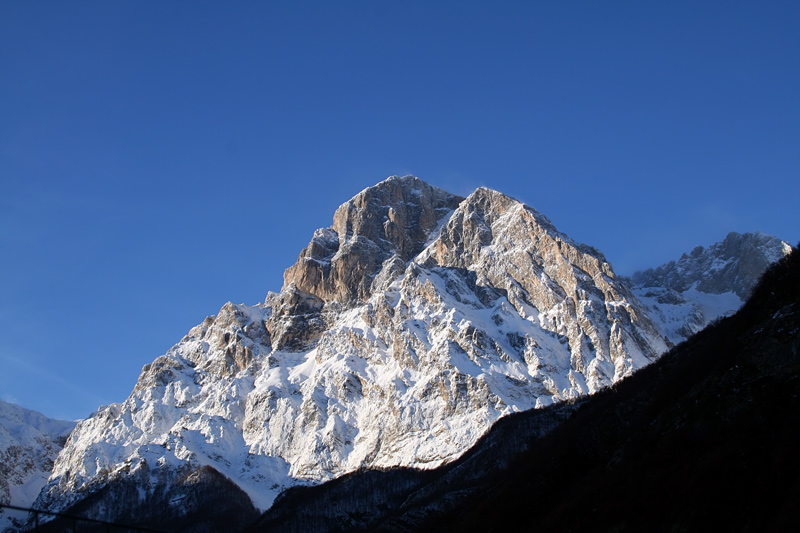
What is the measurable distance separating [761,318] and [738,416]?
39.4ft

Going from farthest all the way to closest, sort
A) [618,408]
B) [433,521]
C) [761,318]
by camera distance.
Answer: [433,521] → [618,408] → [761,318]

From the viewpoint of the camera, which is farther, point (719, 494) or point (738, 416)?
point (738, 416)

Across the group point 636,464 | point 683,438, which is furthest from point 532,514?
point 683,438

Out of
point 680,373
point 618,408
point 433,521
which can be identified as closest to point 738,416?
point 680,373

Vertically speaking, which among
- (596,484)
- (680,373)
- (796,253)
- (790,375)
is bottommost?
(596,484)

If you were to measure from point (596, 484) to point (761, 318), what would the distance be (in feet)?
57.4

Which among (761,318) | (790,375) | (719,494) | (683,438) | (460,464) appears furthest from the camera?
(460,464)

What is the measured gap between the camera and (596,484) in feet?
206

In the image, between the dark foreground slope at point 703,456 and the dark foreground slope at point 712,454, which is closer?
the dark foreground slope at point 712,454

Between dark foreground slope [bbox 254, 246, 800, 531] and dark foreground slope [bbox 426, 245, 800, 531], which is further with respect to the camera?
dark foreground slope [bbox 254, 246, 800, 531]

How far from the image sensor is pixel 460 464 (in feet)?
614

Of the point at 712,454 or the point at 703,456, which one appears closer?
the point at 712,454

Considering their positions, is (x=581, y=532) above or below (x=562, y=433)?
below

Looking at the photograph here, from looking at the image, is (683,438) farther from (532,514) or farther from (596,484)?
(532,514)
